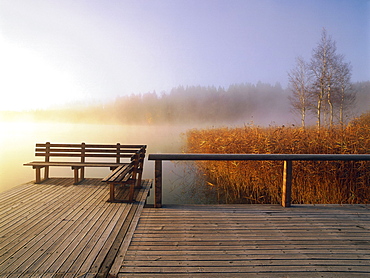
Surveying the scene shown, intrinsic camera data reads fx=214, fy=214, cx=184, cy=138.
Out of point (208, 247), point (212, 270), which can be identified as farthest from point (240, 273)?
point (208, 247)

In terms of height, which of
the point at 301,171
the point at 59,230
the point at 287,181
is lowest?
the point at 59,230

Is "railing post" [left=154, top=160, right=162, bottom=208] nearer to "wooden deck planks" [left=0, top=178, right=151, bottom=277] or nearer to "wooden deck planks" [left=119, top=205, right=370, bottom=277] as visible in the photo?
"wooden deck planks" [left=119, top=205, right=370, bottom=277]

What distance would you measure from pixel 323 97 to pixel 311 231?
2091 centimetres

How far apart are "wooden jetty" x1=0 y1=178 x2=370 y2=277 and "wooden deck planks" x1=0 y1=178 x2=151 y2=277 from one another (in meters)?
0.01

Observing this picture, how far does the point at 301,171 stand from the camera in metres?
4.93

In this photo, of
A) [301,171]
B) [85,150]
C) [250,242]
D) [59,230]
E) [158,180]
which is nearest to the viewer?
[250,242]

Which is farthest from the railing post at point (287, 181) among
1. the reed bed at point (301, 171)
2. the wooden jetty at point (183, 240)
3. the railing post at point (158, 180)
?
the railing post at point (158, 180)

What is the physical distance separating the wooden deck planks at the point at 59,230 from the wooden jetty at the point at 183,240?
10 millimetres

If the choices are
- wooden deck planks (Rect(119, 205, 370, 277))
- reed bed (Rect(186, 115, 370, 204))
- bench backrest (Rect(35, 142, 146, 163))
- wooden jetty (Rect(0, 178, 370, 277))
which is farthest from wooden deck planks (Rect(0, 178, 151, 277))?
reed bed (Rect(186, 115, 370, 204))

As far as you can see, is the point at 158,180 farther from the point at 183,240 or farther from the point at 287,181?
the point at 287,181

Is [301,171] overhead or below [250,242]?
overhead

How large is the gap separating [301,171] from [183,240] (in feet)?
12.3

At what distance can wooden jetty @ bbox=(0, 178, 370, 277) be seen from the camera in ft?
6.19

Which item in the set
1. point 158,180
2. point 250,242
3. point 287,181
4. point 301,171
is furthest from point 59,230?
point 301,171
